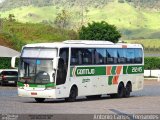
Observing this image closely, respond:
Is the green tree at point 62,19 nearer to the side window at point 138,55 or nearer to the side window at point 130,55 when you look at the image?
the side window at point 138,55

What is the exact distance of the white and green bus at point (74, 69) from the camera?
3034 cm

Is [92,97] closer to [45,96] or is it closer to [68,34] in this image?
[45,96]

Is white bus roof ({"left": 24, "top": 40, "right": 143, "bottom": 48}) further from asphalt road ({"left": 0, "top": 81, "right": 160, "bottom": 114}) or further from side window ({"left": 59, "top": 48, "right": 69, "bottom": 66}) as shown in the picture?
asphalt road ({"left": 0, "top": 81, "right": 160, "bottom": 114})

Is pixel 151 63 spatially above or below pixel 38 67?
below

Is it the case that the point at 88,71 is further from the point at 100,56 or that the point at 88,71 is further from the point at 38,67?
the point at 38,67

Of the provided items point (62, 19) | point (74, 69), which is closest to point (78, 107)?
point (74, 69)

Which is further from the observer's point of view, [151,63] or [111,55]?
[151,63]

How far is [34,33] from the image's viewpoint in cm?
10494

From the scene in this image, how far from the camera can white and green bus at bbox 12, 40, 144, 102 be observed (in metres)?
30.3

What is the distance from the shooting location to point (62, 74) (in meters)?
30.8

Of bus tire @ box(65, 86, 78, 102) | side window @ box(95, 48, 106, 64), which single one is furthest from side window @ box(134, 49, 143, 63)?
bus tire @ box(65, 86, 78, 102)

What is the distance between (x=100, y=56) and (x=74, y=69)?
3.11 meters

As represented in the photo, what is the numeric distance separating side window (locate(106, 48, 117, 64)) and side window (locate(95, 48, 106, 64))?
1.68ft

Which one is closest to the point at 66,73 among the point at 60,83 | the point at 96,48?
the point at 60,83
